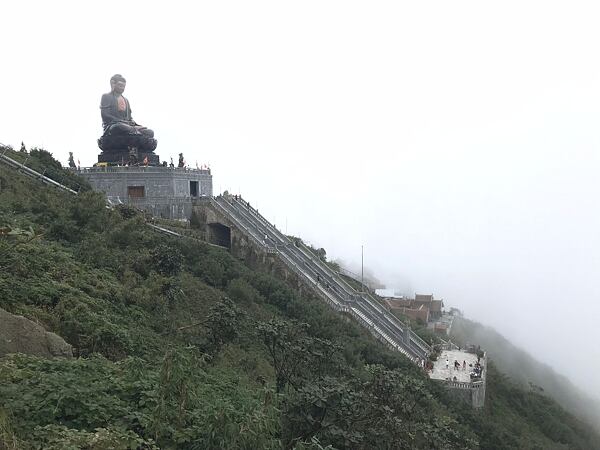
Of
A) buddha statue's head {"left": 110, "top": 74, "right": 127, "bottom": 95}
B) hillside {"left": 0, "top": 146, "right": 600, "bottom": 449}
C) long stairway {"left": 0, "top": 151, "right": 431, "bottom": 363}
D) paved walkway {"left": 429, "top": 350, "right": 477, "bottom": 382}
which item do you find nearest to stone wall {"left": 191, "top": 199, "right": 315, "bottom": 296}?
long stairway {"left": 0, "top": 151, "right": 431, "bottom": 363}

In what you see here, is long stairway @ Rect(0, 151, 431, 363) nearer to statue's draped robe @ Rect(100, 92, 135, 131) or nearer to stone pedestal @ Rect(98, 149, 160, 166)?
stone pedestal @ Rect(98, 149, 160, 166)

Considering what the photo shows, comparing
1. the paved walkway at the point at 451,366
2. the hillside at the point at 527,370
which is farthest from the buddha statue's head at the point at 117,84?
the hillside at the point at 527,370

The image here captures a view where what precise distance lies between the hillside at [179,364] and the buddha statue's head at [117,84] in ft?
40.4

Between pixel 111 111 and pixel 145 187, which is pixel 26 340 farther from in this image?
pixel 111 111

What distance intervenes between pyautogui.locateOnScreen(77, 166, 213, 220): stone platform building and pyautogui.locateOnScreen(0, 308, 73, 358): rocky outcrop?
64.2ft

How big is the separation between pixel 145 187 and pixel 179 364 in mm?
22869

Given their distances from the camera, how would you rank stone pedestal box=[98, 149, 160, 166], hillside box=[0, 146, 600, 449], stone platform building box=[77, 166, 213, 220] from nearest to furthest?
hillside box=[0, 146, 600, 449], stone platform building box=[77, 166, 213, 220], stone pedestal box=[98, 149, 160, 166]

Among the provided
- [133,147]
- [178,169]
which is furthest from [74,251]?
[133,147]

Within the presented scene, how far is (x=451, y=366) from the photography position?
2336cm

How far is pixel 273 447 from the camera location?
18.3 ft

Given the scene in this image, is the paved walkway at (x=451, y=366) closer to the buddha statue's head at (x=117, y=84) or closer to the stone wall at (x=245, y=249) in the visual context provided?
the stone wall at (x=245, y=249)

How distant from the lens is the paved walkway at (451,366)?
2169 cm

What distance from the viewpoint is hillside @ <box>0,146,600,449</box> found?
5.57m

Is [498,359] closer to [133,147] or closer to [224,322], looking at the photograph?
[133,147]
